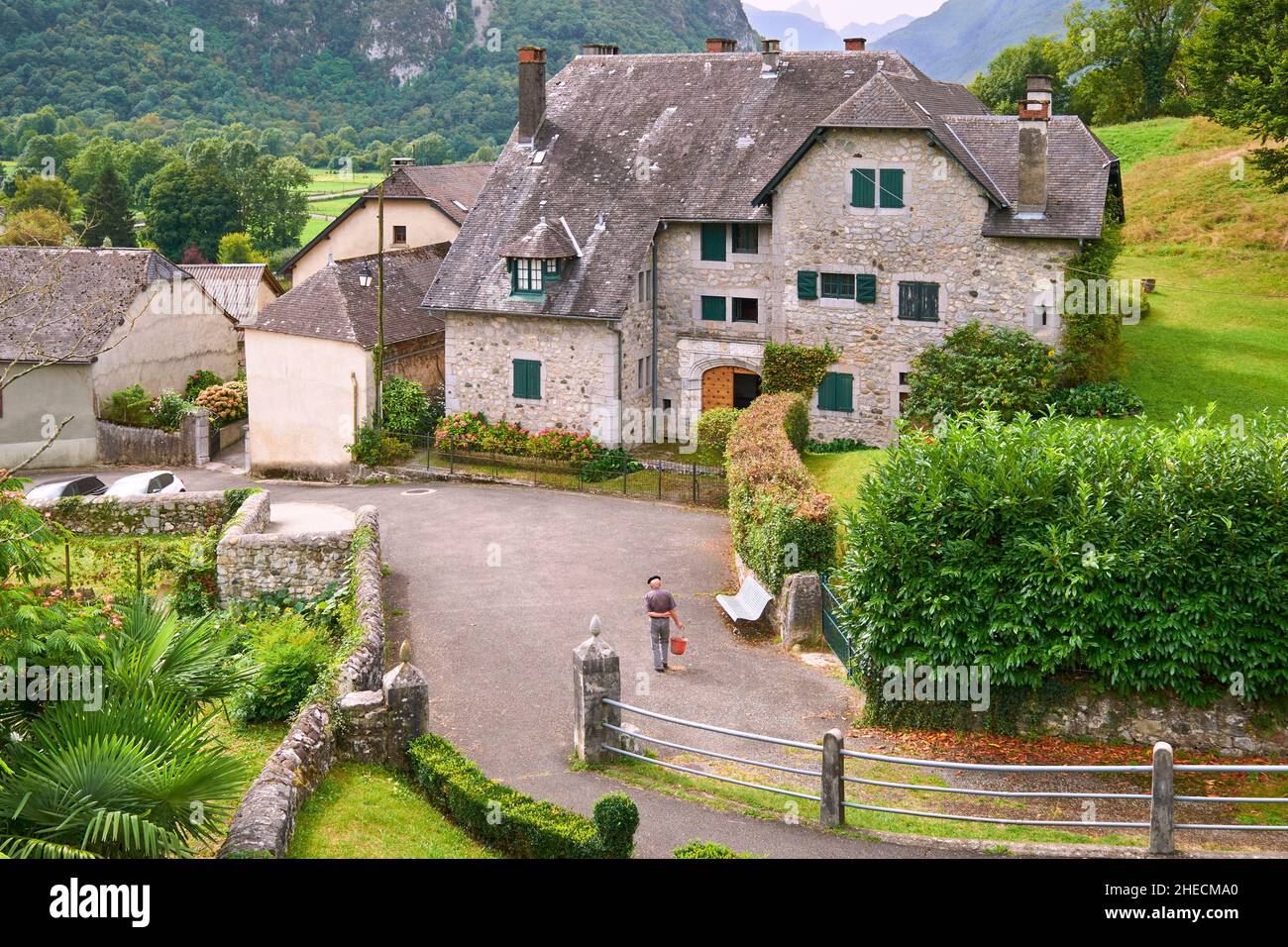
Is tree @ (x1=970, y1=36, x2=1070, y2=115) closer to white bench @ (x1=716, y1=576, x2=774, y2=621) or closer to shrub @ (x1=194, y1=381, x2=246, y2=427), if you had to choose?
shrub @ (x1=194, y1=381, x2=246, y2=427)

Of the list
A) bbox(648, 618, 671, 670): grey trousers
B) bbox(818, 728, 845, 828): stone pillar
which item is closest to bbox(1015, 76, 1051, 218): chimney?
bbox(648, 618, 671, 670): grey trousers

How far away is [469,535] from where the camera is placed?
29.0m

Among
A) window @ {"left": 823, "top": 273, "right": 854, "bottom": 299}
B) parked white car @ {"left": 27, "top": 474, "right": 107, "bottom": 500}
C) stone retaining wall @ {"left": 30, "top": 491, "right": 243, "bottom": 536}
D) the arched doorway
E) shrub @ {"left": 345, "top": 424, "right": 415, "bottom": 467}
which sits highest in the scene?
window @ {"left": 823, "top": 273, "right": 854, "bottom": 299}

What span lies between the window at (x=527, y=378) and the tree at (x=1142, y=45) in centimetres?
4271

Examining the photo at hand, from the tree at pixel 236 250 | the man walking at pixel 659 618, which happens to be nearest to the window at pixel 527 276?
the man walking at pixel 659 618

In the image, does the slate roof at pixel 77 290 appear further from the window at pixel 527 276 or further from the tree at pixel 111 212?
the tree at pixel 111 212

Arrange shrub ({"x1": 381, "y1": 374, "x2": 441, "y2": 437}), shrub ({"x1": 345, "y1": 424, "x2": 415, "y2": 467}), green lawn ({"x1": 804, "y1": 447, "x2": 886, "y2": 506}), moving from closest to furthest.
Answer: green lawn ({"x1": 804, "y1": 447, "x2": 886, "y2": 506}), shrub ({"x1": 345, "y1": 424, "x2": 415, "y2": 467}), shrub ({"x1": 381, "y1": 374, "x2": 441, "y2": 437})

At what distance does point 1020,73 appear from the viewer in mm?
71500

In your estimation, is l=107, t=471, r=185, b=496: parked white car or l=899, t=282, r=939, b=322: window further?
l=899, t=282, r=939, b=322: window

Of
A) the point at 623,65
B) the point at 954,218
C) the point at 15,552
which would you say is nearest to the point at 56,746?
the point at 15,552

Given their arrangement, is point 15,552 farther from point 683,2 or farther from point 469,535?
point 683,2

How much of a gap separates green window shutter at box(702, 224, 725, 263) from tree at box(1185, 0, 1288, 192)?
19.2 meters

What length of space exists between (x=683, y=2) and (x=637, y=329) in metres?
85.9

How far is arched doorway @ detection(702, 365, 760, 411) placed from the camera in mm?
37375
